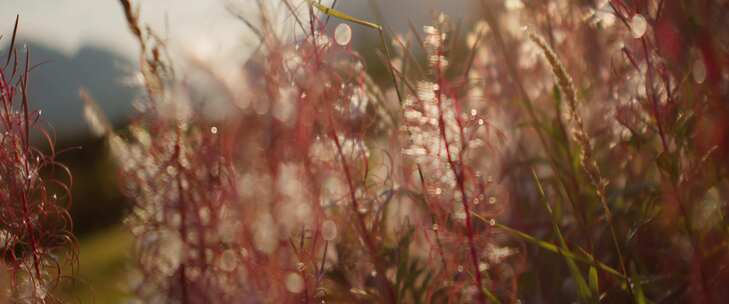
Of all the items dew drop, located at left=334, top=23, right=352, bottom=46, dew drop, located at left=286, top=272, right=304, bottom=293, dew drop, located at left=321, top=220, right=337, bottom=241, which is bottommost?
dew drop, located at left=286, top=272, right=304, bottom=293

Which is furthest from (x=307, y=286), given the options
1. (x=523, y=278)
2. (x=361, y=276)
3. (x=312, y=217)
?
(x=523, y=278)

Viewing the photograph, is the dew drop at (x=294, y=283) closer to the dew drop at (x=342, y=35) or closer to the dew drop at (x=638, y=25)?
the dew drop at (x=342, y=35)

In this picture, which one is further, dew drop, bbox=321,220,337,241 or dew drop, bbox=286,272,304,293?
dew drop, bbox=321,220,337,241

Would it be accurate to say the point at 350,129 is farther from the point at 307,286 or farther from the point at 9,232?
the point at 9,232

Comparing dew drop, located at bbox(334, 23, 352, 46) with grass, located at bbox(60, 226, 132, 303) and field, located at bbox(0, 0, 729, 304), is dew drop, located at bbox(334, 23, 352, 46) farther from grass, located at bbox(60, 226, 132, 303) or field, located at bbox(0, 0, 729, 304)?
grass, located at bbox(60, 226, 132, 303)

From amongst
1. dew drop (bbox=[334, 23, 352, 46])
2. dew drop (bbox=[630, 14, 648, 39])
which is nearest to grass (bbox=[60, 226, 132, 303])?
dew drop (bbox=[334, 23, 352, 46])

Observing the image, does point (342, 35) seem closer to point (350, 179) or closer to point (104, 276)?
point (350, 179)

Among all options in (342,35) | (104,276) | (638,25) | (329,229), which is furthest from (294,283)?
(104,276)

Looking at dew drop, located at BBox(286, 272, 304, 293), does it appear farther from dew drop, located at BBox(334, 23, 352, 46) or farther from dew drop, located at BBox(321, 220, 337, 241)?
dew drop, located at BBox(334, 23, 352, 46)

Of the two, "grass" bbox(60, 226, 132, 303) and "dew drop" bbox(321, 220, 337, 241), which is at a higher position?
"dew drop" bbox(321, 220, 337, 241)
